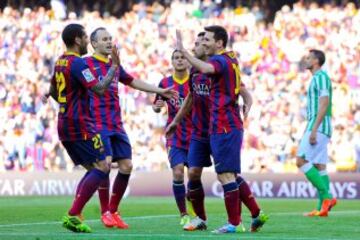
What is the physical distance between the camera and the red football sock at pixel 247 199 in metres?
12.3

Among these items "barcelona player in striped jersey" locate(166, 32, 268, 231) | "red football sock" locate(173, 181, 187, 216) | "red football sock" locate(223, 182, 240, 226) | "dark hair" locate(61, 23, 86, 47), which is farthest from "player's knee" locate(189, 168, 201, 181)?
"dark hair" locate(61, 23, 86, 47)

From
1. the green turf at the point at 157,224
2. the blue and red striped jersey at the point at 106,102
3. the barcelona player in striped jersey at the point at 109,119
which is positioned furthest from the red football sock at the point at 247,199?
the blue and red striped jersey at the point at 106,102

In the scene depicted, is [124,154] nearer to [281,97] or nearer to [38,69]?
[281,97]

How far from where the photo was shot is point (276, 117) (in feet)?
92.2

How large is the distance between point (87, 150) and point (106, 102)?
1575 mm

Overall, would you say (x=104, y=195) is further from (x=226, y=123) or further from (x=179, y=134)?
(x=226, y=123)

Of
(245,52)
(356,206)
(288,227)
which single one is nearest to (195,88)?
(288,227)

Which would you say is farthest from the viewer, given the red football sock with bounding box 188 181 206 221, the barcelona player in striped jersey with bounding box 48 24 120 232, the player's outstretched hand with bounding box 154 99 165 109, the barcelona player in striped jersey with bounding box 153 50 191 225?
the barcelona player in striped jersey with bounding box 153 50 191 225

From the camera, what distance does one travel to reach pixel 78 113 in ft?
40.1

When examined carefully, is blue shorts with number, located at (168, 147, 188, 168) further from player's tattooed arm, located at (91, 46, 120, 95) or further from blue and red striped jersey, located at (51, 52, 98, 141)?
player's tattooed arm, located at (91, 46, 120, 95)

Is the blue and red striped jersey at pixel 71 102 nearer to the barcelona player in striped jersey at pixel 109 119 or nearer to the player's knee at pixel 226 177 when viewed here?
the barcelona player in striped jersey at pixel 109 119

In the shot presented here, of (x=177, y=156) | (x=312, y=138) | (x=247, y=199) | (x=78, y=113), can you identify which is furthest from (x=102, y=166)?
(x=312, y=138)

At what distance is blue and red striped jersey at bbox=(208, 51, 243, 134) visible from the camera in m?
11.9

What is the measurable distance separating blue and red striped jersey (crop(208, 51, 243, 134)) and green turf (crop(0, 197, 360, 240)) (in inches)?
47.1
